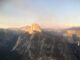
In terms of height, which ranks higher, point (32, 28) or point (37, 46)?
point (32, 28)

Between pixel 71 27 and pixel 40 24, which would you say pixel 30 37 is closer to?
pixel 40 24

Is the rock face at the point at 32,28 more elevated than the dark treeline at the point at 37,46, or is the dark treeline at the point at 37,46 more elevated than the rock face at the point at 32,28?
the rock face at the point at 32,28

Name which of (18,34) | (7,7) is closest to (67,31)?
(18,34)

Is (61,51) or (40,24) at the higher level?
(40,24)

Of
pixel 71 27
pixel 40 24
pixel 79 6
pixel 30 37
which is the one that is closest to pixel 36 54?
pixel 30 37

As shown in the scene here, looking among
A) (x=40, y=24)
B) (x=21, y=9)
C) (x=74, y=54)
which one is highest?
(x=21, y=9)

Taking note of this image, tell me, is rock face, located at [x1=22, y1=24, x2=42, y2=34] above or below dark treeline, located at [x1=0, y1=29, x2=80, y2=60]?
above

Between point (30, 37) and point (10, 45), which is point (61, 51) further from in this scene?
point (10, 45)
